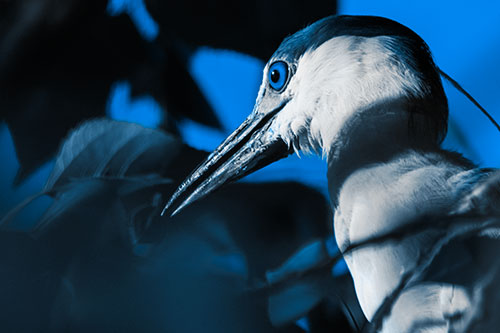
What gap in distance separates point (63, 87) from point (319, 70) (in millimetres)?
394

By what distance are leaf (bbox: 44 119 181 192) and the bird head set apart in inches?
3.0

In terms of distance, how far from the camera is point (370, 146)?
0.60 metres

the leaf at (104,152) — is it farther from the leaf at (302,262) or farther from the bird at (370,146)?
the leaf at (302,262)

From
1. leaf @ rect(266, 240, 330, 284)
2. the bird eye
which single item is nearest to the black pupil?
the bird eye

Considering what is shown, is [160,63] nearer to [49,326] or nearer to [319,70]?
[319,70]

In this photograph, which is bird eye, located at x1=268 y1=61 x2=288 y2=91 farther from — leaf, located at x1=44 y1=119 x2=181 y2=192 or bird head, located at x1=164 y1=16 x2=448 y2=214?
leaf, located at x1=44 y1=119 x2=181 y2=192

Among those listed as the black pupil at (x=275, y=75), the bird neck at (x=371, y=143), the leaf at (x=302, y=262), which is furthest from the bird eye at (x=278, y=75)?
the leaf at (x=302, y=262)

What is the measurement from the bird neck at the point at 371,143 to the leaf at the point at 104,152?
0.81 feet

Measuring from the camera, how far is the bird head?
613 mm

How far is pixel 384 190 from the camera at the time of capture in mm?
579

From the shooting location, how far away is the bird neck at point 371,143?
59 cm

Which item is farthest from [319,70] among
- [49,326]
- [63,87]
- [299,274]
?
[49,326]

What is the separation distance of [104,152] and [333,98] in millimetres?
349

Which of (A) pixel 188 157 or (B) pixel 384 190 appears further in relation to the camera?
(A) pixel 188 157
